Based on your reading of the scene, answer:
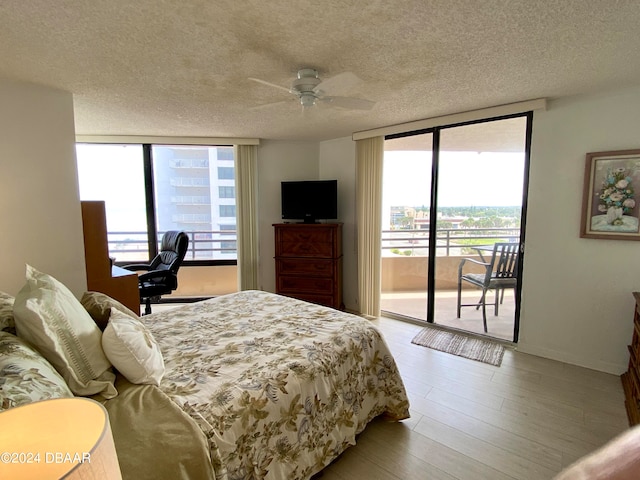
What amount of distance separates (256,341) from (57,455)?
121 centimetres

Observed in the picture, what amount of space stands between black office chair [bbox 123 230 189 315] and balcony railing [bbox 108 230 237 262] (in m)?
0.65

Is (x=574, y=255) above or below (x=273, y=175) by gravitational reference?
below

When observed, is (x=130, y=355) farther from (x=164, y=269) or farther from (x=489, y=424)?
(x=164, y=269)

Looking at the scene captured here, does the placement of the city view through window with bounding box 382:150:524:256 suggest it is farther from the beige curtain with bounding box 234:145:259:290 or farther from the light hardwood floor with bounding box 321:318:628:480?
the beige curtain with bounding box 234:145:259:290

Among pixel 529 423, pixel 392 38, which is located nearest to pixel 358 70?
pixel 392 38

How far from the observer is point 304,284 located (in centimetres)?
411

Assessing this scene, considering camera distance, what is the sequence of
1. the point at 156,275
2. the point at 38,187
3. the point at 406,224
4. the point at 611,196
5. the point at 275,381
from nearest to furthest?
the point at 275,381, the point at 38,187, the point at 611,196, the point at 156,275, the point at 406,224

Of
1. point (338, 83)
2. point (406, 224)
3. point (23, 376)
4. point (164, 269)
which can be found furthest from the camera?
point (406, 224)

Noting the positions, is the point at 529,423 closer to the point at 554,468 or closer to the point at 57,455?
the point at 554,468

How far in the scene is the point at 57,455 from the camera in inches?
24.0

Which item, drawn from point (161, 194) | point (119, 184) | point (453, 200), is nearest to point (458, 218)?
point (453, 200)

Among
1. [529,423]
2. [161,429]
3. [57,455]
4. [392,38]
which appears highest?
[392,38]

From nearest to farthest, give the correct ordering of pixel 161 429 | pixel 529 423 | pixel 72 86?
pixel 161 429 → pixel 529 423 → pixel 72 86

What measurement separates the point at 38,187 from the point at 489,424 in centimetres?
365
